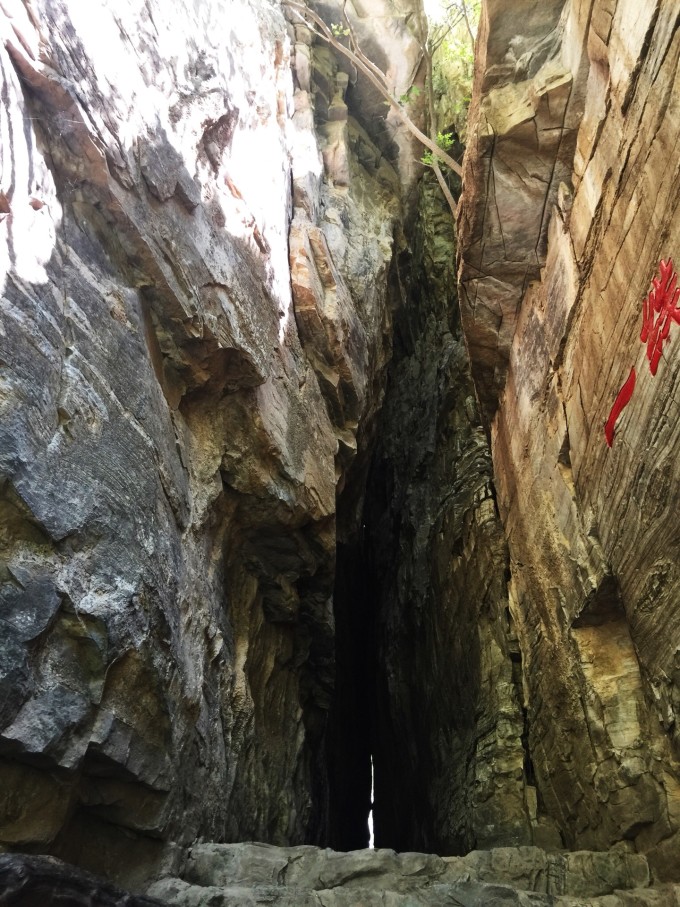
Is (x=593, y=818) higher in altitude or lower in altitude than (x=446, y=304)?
lower

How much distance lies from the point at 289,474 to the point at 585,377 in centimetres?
401

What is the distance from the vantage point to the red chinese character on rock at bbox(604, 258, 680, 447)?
589 cm

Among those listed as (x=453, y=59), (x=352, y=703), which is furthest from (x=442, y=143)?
(x=352, y=703)

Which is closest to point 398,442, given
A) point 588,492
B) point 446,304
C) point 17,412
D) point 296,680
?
point 446,304

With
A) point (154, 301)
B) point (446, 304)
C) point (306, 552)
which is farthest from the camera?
point (446, 304)

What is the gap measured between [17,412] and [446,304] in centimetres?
1306

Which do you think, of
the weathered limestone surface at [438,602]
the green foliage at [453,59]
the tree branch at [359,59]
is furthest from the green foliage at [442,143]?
the weathered limestone surface at [438,602]

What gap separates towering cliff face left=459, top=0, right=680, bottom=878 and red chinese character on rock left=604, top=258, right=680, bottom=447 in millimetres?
133

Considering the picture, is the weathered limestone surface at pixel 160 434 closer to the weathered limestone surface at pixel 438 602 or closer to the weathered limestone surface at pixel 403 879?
the weathered limestone surface at pixel 403 879

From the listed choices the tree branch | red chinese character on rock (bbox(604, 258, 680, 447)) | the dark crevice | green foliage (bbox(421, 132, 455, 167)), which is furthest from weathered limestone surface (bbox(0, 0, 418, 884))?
red chinese character on rock (bbox(604, 258, 680, 447))

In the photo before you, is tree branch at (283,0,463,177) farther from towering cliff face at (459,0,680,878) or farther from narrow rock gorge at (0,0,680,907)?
towering cliff face at (459,0,680,878)

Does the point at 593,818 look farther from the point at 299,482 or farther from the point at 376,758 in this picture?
the point at 376,758

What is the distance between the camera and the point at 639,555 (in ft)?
22.4

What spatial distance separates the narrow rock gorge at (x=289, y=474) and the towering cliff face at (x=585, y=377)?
0.16 ft
